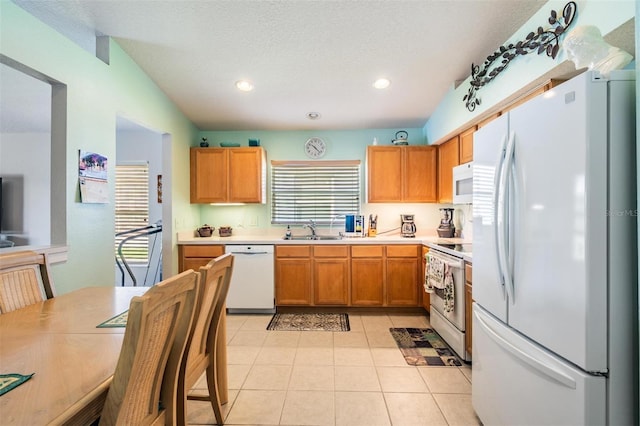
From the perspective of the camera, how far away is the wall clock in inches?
165

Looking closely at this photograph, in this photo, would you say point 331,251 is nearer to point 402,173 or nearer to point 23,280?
point 402,173

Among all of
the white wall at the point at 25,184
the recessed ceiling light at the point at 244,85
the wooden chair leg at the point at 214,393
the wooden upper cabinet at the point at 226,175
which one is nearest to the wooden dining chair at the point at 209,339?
the wooden chair leg at the point at 214,393

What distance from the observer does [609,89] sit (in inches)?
39.7

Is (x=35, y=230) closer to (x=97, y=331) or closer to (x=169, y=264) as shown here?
(x=169, y=264)

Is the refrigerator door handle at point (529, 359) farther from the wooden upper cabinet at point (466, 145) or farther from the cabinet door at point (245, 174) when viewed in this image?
the cabinet door at point (245, 174)

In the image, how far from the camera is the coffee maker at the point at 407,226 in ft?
12.8

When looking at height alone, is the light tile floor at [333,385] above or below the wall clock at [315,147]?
below

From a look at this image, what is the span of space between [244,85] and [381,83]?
1.49 m

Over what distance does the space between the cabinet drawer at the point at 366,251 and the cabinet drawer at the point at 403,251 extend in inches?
4.9

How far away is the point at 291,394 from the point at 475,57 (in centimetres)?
325

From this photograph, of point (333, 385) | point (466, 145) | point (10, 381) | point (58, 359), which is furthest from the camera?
point (466, 145)

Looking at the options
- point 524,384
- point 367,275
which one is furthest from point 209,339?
point 367,275

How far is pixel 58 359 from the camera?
3.11 ft

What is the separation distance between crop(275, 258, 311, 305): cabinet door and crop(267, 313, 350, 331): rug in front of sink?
0.53 ft
